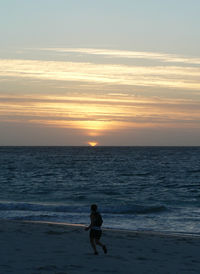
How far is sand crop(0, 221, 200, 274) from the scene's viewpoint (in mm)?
10625

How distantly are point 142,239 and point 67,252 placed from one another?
377cm

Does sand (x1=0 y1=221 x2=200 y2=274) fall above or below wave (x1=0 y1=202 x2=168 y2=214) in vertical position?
below

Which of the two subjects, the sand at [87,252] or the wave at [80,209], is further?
the wave at [80,209]

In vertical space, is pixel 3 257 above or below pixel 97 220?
below

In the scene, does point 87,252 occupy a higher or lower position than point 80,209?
lower

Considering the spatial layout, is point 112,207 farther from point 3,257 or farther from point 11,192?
point 3,257

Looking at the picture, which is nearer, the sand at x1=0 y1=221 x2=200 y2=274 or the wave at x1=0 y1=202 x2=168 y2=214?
the sand at x1=0 y1=221 x2=200 y2=274

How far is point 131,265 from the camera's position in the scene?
11.1 meters

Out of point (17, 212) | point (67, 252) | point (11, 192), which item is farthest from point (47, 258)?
point (11, 192)

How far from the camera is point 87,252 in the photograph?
12.6 meters

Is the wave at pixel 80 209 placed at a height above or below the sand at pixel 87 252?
above

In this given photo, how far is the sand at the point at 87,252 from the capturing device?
418 inches

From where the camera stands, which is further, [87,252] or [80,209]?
[80,209]

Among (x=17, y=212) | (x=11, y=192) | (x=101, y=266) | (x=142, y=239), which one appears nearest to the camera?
(x=101, y=266)
